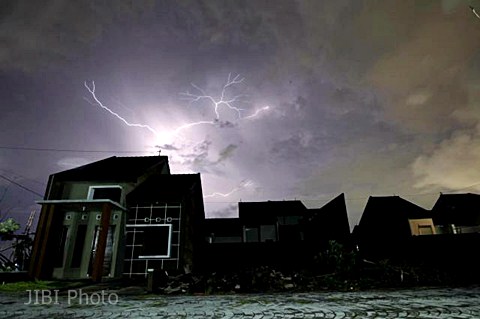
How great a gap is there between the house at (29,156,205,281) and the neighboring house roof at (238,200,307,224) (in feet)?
39.0

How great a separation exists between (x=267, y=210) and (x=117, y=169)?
16.5 metres

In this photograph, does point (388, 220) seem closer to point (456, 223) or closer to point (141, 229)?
point (456, 223)

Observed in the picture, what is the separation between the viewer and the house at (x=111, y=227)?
13.1 m

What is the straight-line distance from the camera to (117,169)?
669 inches

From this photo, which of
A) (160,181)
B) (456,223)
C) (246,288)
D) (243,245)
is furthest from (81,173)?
(456,223)

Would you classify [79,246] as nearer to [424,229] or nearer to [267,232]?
[267,232]

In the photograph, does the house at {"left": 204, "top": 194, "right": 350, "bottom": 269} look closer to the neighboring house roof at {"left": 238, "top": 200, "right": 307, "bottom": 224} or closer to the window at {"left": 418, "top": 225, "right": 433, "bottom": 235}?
the neighboring house roof at {"left": 238, "top": 200, "right": 307, "bottom": 224}

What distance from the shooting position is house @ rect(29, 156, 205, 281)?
13.1 m

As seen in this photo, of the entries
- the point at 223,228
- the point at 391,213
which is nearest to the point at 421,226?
the point at 391,213

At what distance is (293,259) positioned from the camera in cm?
1278

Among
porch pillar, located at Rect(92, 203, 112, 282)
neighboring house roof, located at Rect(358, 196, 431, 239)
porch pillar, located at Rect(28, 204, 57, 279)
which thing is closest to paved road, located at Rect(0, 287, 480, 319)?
porch pillar, located at Rect(92, 203, 112, 282)

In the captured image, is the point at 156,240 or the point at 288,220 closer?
the point at 156,240

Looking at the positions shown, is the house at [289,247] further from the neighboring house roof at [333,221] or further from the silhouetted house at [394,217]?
the silhouetted house at [394,217]

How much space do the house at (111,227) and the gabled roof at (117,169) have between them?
0.06 m
